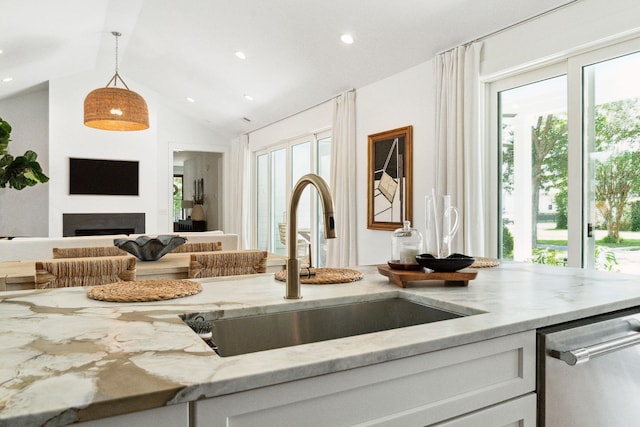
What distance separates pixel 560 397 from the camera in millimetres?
1116

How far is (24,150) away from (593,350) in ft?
28.4

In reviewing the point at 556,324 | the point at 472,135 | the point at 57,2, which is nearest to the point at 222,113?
the point at 57,2

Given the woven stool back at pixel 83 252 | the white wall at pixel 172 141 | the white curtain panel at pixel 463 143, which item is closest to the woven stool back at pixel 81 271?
the woven stool back at pixel 83 252

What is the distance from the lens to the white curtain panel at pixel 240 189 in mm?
8188

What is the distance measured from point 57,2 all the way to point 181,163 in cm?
804

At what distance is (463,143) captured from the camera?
3.66 meters

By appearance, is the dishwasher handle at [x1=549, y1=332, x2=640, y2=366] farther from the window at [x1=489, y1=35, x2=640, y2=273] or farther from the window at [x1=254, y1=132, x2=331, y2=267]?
the window at [x1=254, y1=132, x2=331, y2=267]

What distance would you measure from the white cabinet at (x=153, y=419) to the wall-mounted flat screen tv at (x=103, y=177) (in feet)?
25.1

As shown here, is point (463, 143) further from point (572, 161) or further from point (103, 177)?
point (103, 177)

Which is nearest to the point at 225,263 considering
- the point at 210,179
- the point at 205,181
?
the point at 210,179

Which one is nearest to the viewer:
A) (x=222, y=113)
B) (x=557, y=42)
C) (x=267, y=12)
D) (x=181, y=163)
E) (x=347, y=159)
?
(x=557, y=42)

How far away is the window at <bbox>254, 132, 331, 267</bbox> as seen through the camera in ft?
20.0

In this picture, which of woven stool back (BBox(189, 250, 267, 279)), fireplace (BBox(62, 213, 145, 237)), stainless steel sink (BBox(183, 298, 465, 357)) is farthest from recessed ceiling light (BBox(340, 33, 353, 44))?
fireplace (BBox(62, 213, 145, 237))

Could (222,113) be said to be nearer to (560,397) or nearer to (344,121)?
(344,121)
